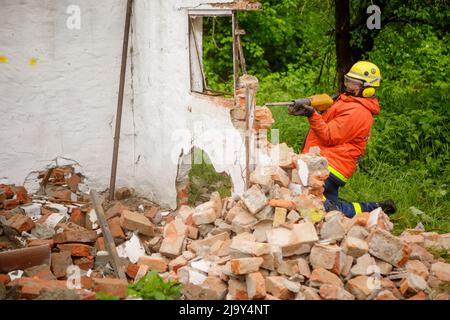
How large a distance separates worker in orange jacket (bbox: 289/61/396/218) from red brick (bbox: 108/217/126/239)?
2035 millimetres

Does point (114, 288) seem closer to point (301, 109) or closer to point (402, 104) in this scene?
point (301, 109)

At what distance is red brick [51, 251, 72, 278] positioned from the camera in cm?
479

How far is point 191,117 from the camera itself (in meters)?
5.43

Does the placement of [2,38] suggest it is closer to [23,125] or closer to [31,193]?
[23,125]

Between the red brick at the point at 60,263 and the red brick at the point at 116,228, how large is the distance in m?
0.49

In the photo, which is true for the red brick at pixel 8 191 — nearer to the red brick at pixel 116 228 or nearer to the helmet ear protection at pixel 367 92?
the red brick at pixel 116 228

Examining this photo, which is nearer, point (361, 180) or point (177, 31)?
point (177, 31)

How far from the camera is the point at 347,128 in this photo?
5.40m

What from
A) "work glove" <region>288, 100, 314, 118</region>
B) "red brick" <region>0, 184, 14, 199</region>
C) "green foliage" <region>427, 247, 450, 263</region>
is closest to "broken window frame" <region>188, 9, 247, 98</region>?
"work glove" <region>288, 100, 314, 118</region>

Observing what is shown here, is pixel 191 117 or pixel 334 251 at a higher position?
pixel 191 117

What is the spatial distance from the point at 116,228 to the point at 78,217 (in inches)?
21.2

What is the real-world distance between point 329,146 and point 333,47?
3.68 m

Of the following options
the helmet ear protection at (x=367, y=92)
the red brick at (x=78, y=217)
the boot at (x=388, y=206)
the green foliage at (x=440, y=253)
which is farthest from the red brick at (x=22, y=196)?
the green foliage at (x=440, y=253)
